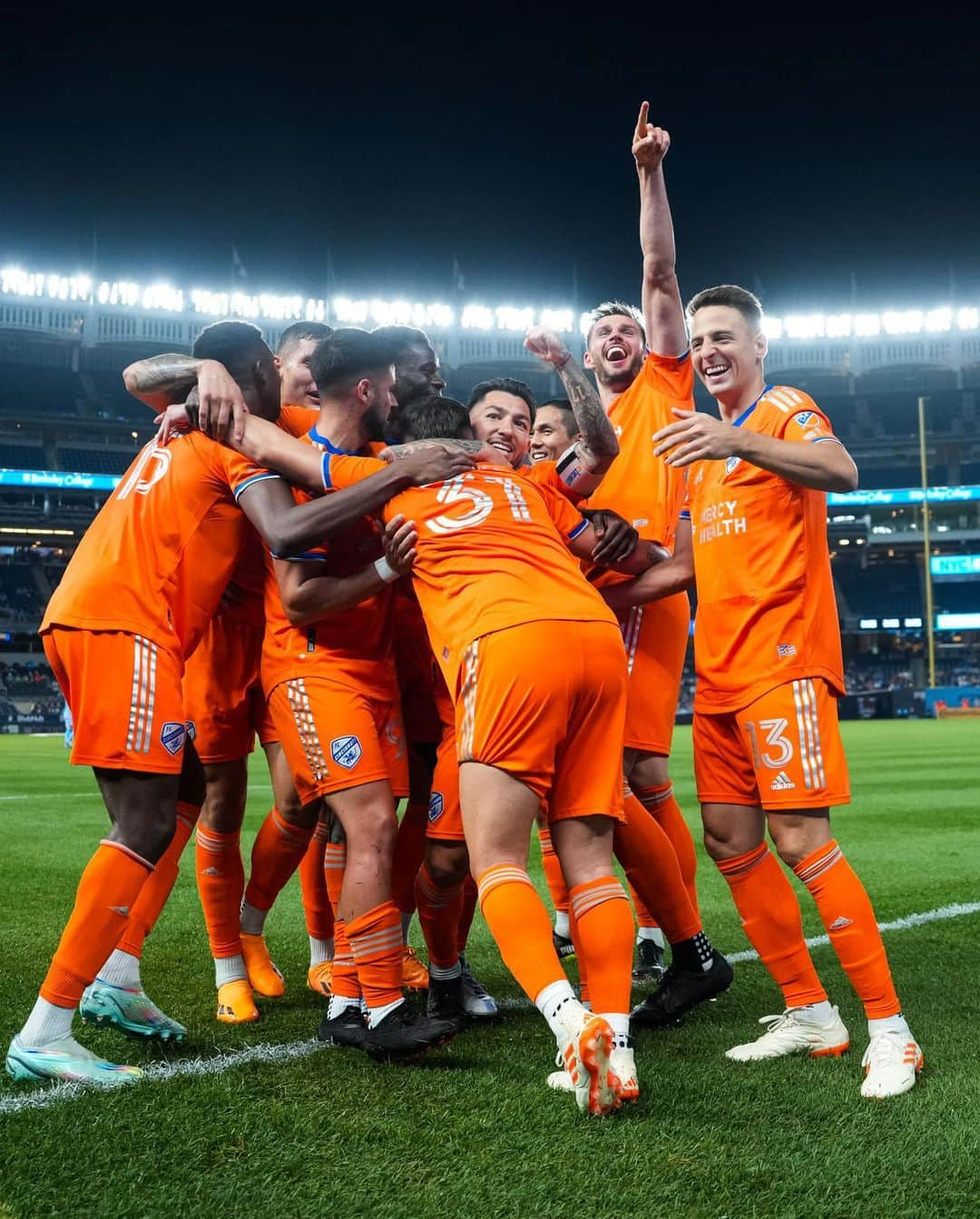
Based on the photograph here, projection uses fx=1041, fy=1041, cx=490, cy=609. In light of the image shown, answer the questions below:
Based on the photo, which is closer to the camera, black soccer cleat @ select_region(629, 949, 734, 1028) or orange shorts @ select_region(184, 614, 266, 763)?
black soccer cleat @ select_region(629, 949, 734, 1028)

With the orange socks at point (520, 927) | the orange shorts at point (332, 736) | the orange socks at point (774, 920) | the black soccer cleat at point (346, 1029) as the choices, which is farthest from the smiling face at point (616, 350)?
the black soccer cleat at point (346, 1029)

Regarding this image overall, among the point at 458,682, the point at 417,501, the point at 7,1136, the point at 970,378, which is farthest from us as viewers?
the point at 970,378

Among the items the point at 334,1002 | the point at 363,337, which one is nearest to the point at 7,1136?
the point at 334,1002

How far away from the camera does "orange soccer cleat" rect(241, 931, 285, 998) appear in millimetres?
4078

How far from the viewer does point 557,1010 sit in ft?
8.31

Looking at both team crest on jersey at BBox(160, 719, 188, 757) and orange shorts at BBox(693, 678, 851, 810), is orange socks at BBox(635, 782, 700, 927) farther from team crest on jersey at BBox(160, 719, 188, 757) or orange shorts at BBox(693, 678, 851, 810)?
team crest on jersey at BBox(160, 719, 188, 757)

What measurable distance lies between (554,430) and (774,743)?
86.6 inches

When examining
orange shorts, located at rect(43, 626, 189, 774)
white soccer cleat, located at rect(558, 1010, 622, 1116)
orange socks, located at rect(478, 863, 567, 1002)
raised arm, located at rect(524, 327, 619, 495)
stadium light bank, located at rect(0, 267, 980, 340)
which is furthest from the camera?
stadium light bank, located at rect(0, 267, 980, 340)

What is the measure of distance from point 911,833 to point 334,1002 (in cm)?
665

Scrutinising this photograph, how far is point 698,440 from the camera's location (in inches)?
120

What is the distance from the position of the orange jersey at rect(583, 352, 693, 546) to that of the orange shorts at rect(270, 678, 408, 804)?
134 cm

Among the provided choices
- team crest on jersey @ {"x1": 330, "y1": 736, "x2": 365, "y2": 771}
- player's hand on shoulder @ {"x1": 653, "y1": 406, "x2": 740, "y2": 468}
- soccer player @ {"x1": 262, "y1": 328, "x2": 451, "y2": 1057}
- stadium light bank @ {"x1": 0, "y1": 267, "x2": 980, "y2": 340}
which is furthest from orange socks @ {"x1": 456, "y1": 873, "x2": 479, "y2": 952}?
stadium light bank @ {"x1": 0, "y1": 267, "x2": 980, "y2": 340}

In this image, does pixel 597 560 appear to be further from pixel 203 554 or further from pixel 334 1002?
pixel 334 1002

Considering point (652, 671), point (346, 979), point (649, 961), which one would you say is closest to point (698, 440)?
point (652, 671)
